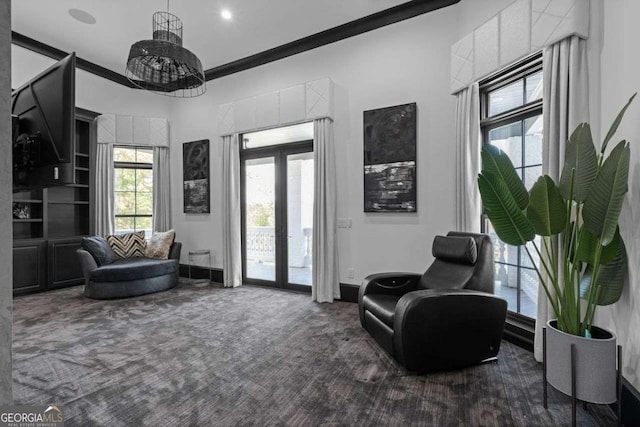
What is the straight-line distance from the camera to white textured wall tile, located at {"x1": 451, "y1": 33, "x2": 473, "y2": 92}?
3.10 meters

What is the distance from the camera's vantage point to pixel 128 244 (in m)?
5.01

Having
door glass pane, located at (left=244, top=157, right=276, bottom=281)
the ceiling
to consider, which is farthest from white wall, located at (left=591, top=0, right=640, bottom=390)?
door glass pane, located at (left=244, top=157, right=276, bottom=281)

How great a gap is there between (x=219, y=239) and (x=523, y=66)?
4833 mm

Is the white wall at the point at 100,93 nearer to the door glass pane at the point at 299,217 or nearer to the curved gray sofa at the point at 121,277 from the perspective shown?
the curved gray sofa at the point at 121,277

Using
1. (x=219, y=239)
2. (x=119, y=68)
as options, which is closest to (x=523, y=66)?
(x=219, y=239)

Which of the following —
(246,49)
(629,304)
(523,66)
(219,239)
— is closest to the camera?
(629,304)

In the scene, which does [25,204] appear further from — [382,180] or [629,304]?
[629,304]

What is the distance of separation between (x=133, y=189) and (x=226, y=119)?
7.94 ft

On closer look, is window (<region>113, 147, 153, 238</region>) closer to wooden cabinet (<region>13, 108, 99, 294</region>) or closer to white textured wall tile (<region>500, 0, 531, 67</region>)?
wooden cabinet (<region>13, 108, 99, 294</region>)

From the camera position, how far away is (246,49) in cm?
469

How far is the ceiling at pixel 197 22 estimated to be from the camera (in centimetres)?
368

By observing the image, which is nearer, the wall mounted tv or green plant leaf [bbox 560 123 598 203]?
the wall mounted tv

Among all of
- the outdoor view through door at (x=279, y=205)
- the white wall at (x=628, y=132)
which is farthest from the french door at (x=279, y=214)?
the white wall at (x=628, y=132)

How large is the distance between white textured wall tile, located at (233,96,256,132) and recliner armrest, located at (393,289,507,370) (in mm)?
3732
